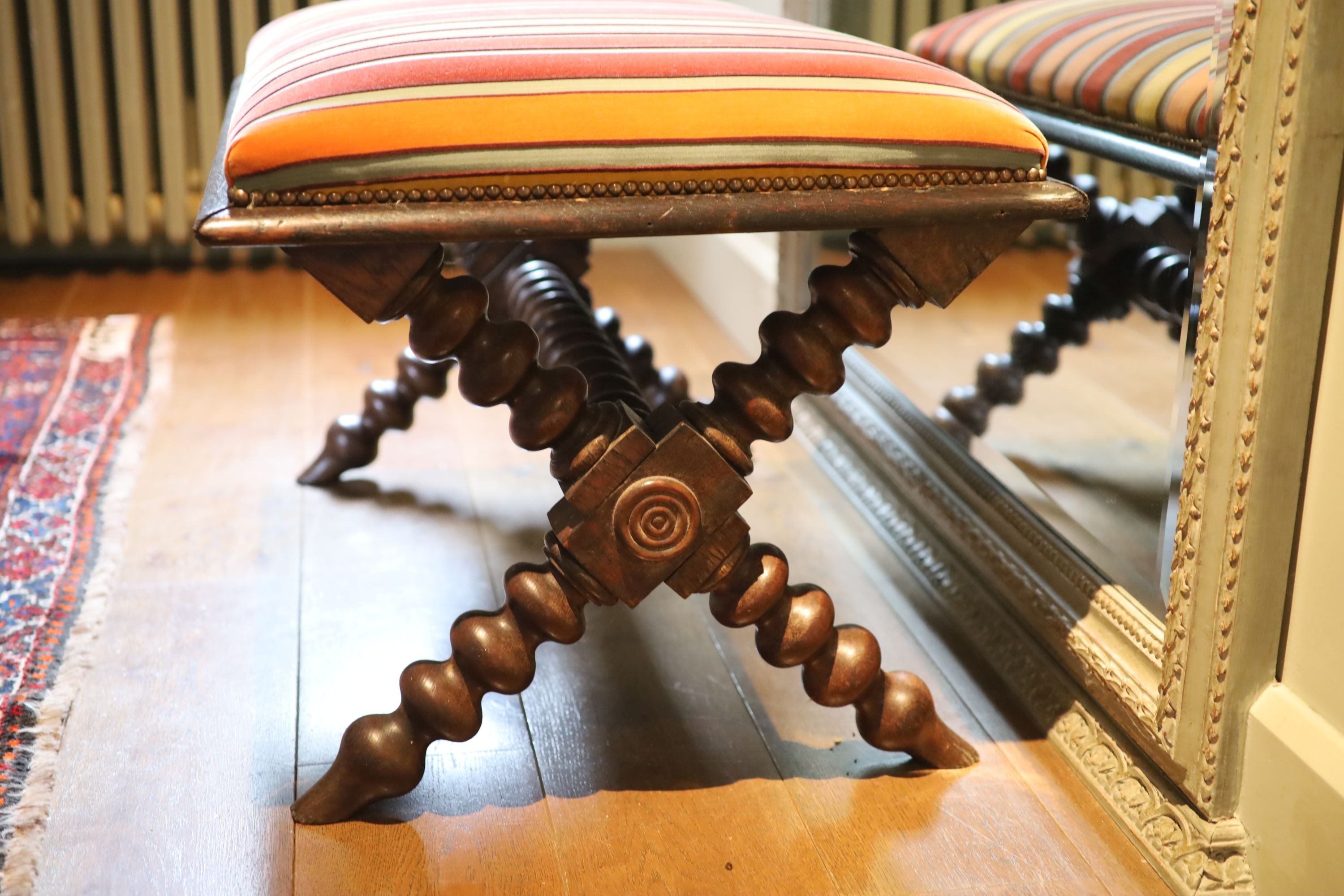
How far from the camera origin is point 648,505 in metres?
0.82

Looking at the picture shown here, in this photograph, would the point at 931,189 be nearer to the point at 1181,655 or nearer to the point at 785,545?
the point at 1181,655

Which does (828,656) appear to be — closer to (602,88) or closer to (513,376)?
(513,376)

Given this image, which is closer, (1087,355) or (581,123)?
(581,123)

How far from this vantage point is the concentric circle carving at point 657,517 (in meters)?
0.82

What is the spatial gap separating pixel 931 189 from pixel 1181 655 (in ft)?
1.05

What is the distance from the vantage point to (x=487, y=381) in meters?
0.81

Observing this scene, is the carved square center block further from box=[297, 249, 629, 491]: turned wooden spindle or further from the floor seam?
the floor seam

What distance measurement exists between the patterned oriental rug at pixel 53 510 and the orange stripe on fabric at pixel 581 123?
47 centimetres

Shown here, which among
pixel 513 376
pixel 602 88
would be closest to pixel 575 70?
pixel 602 88

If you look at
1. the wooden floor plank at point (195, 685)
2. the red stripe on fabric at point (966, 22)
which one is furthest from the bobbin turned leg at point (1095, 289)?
the wooden floor plank at point (195, 685)

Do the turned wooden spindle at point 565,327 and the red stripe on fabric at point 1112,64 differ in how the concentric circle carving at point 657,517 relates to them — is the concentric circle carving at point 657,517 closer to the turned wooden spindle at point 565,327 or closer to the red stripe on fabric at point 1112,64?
the turned wooden spindle at point 565,327

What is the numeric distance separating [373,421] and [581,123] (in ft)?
2.50

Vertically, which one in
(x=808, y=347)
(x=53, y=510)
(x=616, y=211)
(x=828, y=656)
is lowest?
(x=53, y=510)

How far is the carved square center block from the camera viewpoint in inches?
32.3
